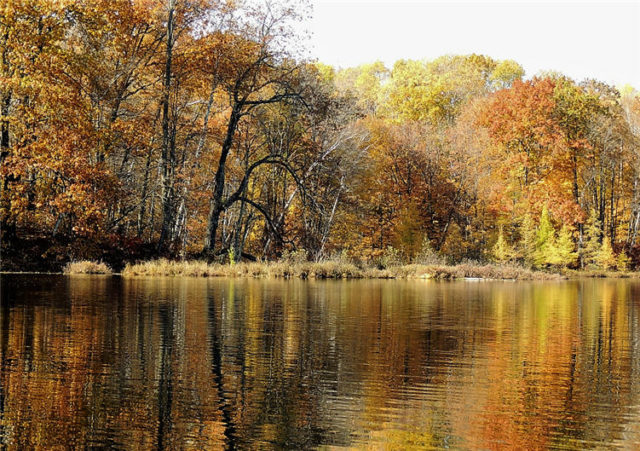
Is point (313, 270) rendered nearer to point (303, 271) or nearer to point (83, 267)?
point (303, 271)

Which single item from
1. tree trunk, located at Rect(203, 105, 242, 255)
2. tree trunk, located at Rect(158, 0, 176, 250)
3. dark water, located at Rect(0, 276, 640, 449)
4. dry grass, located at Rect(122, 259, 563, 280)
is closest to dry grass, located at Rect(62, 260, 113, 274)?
dry grass, located at Rect(122, 259, 563, 280)

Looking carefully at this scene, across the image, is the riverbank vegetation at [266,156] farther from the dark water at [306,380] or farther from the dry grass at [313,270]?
the dark water at [306,380]

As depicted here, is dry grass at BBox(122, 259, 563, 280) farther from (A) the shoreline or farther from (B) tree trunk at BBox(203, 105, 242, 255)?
(B) tree trunk at BBox(203, 105, 242, 255)

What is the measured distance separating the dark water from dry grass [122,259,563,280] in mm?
15853

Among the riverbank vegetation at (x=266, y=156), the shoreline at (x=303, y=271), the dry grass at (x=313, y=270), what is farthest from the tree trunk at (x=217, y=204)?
the dry grass at (x=313, y=270)

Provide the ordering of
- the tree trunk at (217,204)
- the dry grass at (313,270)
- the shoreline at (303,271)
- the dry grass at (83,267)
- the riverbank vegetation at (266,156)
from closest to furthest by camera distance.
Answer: the riverbank vegetation at (266,156), the dry grass at (83,267), the shoreline at (303,271), the dry grass at (313,270), the tree trunk at (217,204)

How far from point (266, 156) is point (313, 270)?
26.0 feet

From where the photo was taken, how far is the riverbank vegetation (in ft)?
101

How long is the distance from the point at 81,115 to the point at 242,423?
1039 inches

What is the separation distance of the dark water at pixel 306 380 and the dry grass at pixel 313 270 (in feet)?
52.0

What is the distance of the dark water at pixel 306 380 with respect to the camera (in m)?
6.37

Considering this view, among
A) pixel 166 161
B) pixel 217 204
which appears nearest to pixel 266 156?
pixel 217 204

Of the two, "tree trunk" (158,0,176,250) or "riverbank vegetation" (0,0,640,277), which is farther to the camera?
"tree trunk" (158,0,176,250)

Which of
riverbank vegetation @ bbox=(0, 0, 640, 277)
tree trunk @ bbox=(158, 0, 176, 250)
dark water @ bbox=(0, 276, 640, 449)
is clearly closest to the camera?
dark water @ bbox=(0, 276, 640, 449)
